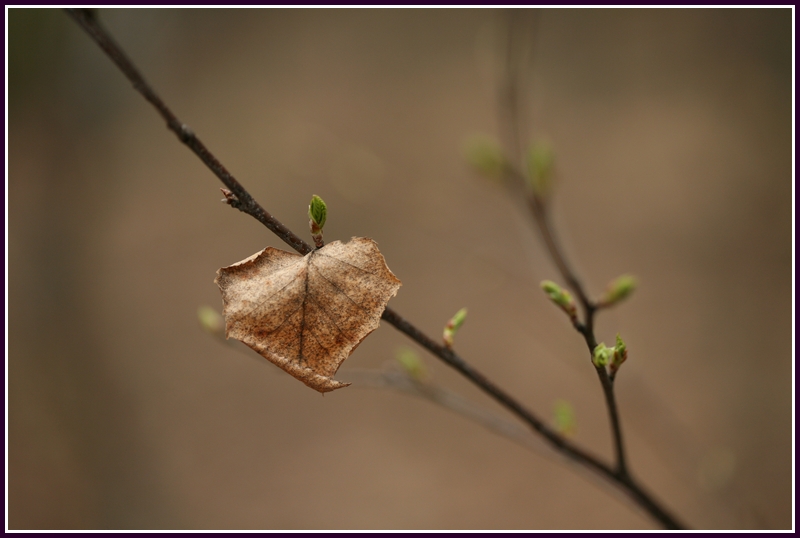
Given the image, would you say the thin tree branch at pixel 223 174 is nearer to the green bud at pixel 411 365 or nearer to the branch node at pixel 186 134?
the branch node at pixel 186 134

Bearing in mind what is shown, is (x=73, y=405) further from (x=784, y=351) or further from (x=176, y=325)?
(x=784, y=351)

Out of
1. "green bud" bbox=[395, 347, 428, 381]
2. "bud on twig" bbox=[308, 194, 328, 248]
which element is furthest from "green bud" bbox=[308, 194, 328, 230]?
"green bud" bbox=[395, 347, 428, 381]

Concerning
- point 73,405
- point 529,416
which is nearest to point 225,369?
point 73,405

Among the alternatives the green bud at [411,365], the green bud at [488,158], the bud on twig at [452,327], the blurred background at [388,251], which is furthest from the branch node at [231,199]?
the blurred background at [388,251]

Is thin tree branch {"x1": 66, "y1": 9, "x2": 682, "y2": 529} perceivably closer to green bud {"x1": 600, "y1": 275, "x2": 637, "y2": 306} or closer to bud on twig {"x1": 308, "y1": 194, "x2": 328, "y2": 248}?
bud on twig {"x1": 308, "y1": 194, "x2": 328, "y2": 248}

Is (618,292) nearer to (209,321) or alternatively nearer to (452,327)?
(452,327)

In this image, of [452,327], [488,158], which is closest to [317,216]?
[452,327]
